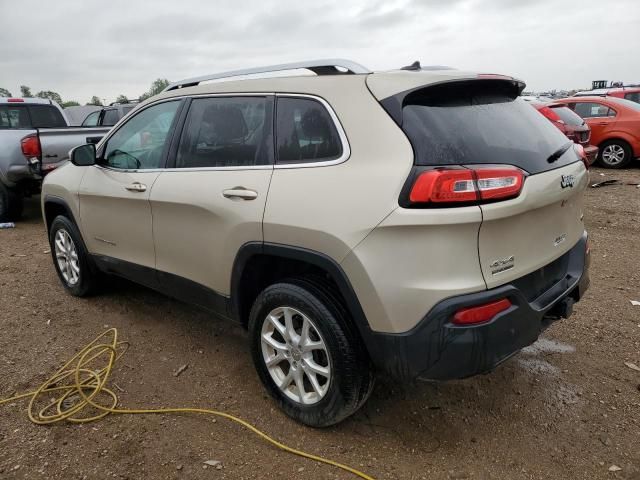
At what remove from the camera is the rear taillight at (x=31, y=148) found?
6.79 m

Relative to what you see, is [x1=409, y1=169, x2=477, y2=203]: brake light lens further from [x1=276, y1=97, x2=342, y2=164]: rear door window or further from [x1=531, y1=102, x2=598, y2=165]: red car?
[x1=531, y1=102, x2=598, y2=165]: red car

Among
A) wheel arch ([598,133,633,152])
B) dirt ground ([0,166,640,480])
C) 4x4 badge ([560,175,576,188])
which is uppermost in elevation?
4x4 badge ([560,175,576,188])

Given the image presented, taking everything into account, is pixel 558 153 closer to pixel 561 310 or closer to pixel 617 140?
pixel 561 310

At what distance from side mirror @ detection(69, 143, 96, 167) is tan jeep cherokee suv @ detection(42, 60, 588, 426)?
779 millimetres

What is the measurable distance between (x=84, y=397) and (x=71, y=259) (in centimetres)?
182

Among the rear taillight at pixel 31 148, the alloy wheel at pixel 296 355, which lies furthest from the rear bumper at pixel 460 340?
the rear taillight at pixel 31 148

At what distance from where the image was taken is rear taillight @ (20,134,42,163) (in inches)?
267

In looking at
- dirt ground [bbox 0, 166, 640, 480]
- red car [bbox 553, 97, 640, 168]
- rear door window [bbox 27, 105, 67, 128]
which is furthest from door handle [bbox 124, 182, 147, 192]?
red car [bbox 553, 97, 640, 168]

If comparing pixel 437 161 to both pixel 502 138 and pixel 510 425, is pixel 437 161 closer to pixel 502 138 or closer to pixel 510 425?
pixel 502 138

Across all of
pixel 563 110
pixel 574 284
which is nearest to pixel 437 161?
pixel 574 284

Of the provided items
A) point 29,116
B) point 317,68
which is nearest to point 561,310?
point 317,68

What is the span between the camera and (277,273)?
9.25 ft

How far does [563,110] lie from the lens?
31.5ft

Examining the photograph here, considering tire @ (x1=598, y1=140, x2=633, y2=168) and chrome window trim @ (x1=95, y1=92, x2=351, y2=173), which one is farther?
tire @ (x1=598, y1=140, x2=633, y2=168)
